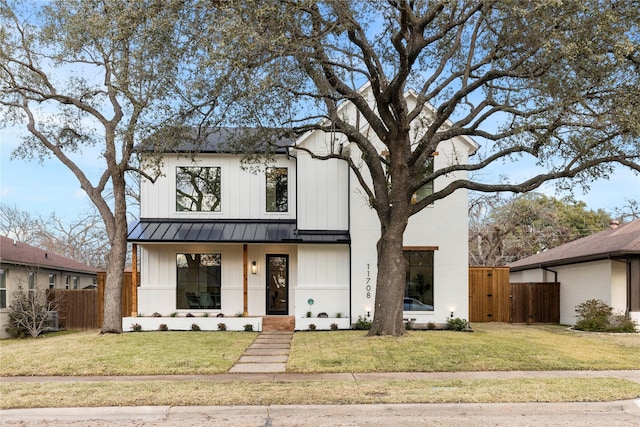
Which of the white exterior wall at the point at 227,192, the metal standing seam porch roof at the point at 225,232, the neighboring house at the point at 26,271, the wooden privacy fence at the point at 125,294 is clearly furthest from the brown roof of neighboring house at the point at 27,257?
the white exterior wall at the point at 227,192

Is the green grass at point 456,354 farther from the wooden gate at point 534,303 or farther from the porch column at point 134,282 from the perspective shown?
the wooden gate at point 534,303

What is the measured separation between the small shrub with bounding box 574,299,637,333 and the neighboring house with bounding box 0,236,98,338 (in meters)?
18.9

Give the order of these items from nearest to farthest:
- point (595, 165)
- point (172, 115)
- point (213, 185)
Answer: point (595, 165)
point (172, 115)
point (213, 185)

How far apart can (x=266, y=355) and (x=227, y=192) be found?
26.6 feet

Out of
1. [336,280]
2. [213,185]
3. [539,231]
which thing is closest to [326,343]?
[336,280]

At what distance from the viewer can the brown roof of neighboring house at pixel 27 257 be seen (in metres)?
18.9

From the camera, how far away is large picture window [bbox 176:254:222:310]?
61.2 feet

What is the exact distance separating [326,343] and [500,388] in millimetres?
5557

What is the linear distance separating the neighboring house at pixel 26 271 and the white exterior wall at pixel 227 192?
4.90m

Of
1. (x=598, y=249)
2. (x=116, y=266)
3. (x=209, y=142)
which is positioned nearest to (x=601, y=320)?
(x=598, y=249)

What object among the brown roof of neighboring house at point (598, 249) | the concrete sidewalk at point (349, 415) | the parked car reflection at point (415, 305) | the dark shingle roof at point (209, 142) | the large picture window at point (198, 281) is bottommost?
the concrete sidewalk at point (349, 415)

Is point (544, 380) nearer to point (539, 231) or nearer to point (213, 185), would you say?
point (213, 185)

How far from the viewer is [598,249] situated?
19344 millimetres

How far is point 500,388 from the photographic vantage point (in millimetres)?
8305
